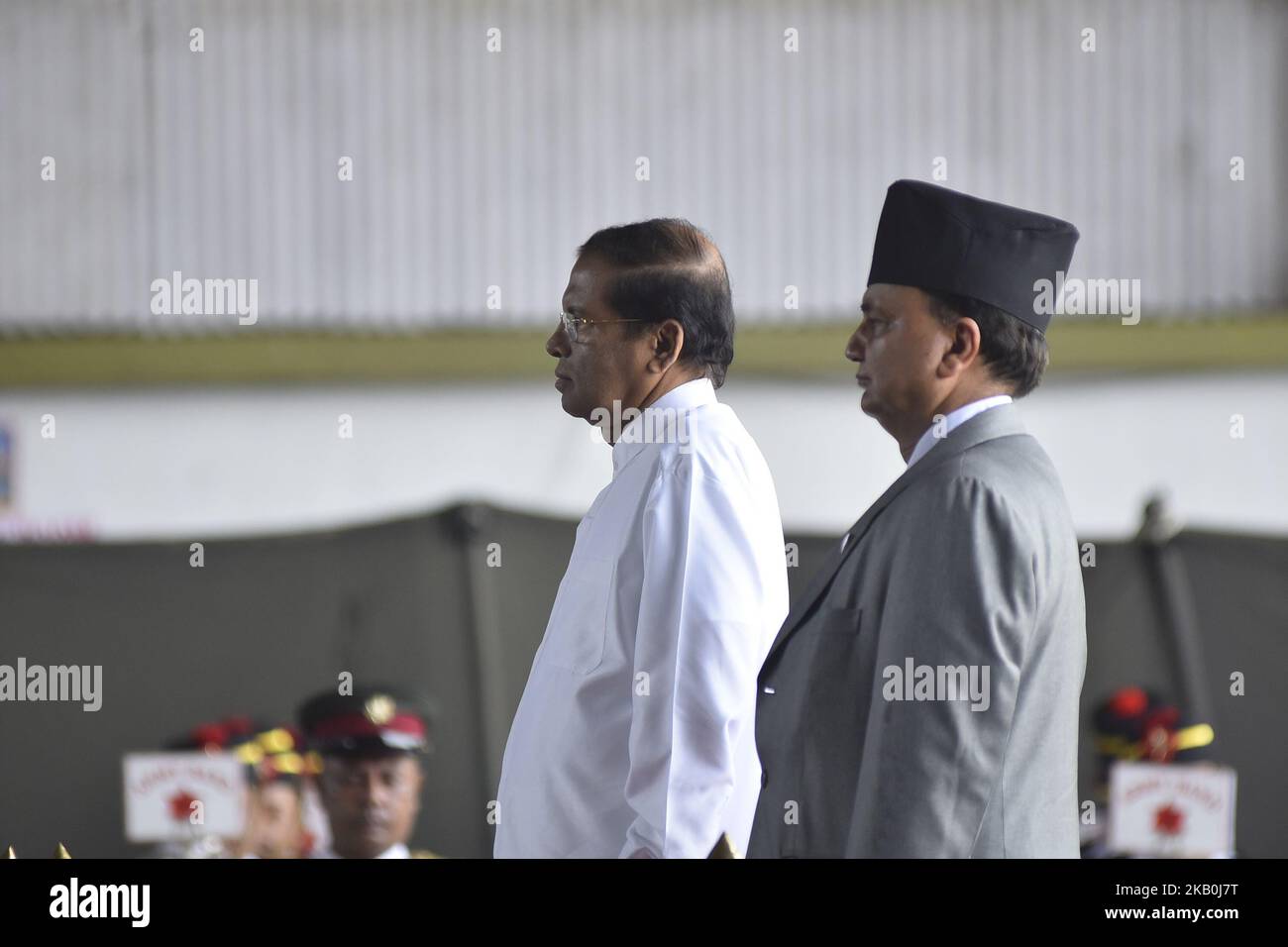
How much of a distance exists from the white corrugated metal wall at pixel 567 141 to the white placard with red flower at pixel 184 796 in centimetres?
158

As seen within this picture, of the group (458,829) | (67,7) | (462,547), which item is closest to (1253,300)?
(462,547)

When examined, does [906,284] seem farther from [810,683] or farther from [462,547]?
[462,547]

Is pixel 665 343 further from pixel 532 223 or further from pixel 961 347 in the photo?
pixel 532 223

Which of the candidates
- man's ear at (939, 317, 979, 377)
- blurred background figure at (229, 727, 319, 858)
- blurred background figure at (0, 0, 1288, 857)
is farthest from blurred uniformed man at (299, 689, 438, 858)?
man's ear at (939, 317, 979, 377)

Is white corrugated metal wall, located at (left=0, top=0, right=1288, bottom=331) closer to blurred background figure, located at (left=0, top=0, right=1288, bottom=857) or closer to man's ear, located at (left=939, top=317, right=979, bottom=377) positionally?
blurred background figure, located at (left=0, top=0, right=1288, bottom=857)

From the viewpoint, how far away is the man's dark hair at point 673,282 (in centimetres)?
173

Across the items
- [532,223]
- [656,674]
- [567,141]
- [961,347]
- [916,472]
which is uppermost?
[567,141]

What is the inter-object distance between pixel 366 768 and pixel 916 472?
2015 millimetres

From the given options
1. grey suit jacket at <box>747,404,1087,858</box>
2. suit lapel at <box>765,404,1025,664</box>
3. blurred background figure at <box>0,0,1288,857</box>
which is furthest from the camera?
blurred background figure at <box>0,0,1288,857</box>

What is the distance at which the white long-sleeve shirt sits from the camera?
1559 millimetres

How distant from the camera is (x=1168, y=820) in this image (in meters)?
3.44

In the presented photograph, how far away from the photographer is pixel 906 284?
1533 mm

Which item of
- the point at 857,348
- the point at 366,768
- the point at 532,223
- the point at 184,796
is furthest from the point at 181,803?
the point at 857,348
